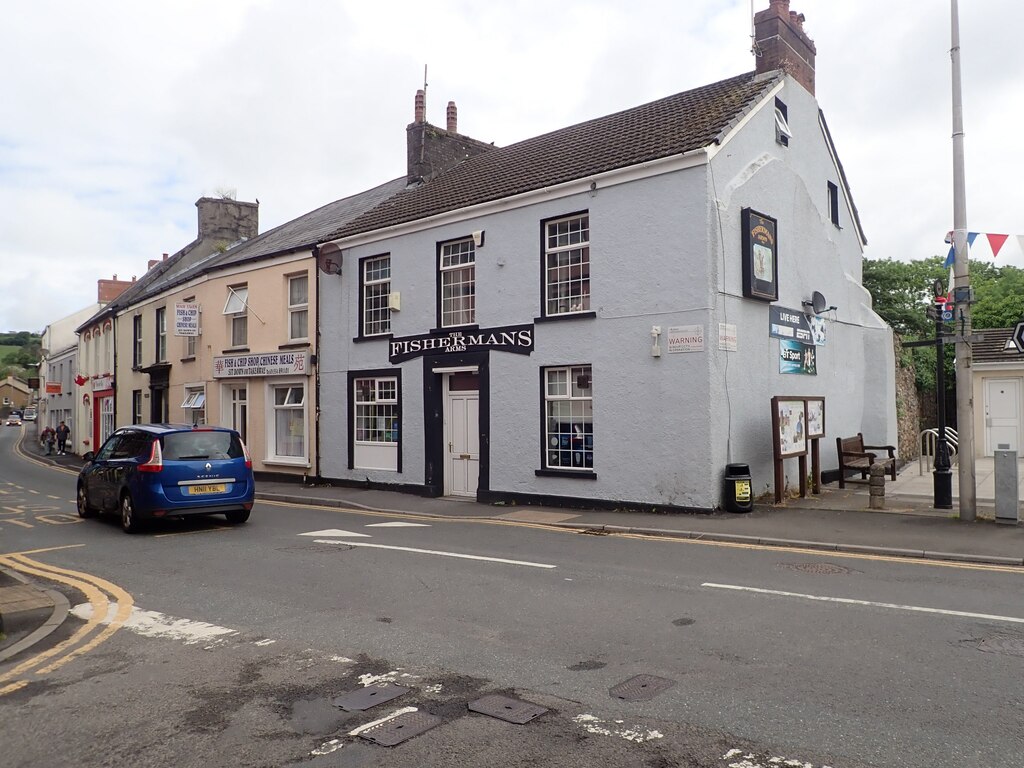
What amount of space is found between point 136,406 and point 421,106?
17763mm

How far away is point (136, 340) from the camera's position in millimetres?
31484

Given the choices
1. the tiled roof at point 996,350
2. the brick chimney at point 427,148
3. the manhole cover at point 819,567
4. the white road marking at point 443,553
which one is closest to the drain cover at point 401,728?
the white road marking at point 443,553

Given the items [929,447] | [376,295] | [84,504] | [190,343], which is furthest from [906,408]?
[190,343]

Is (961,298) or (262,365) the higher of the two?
(961,298)

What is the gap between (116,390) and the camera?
33.6m

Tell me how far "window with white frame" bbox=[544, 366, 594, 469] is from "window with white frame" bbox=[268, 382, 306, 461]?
817cm

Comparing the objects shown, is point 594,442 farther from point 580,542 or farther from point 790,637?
point 790,637

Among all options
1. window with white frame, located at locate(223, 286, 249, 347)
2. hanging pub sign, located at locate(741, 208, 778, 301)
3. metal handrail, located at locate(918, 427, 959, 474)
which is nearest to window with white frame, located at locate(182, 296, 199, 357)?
window with white frame, located at locate(223, 286, 249, 347)

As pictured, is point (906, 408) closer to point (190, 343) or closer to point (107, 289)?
point (190, 343)

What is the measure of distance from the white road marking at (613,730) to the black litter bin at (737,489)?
9147 mm

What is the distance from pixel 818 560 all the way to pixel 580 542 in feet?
10.6

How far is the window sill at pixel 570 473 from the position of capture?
14.6 meters

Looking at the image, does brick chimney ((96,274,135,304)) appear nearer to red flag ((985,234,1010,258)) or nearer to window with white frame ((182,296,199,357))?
window with white frame ((182,296,199,357))

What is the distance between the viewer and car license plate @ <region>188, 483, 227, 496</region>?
1269 centimetres
